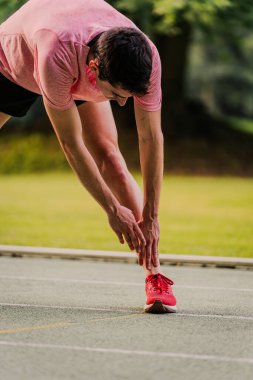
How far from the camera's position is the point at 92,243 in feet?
35.2

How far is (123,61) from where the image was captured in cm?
477

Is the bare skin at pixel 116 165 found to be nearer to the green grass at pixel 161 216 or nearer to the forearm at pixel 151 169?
the forearm at pixel 151 169

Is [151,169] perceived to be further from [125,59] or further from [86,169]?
[125,59]

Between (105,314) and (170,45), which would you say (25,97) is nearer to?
(105,314)

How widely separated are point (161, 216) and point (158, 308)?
8001 millimetres

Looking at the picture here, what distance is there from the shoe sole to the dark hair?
1.57 m

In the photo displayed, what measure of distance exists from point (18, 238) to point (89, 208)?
4.11 m

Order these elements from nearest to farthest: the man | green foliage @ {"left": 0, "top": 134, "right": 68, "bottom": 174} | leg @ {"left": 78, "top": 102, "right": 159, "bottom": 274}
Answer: the man < leg @ {"left": 78, "top": 102, "right": 159, "bottom": 274} < green foliage @ {"left": 0, "top": 134, "right": 68, "bottom": 174}

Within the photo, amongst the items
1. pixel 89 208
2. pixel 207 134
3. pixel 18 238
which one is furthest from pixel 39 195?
pixel 207 134

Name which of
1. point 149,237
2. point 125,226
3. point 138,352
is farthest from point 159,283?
point 138,352

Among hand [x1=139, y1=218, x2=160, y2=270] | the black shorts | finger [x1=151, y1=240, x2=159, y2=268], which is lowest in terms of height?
finger [x1=151, y1=240, x2=159, y2=268]

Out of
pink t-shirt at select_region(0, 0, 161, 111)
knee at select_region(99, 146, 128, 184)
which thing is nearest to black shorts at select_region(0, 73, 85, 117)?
pink t-shirt at select_region(0, 0, 161, 111)

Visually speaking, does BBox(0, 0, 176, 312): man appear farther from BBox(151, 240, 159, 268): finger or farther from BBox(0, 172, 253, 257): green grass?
BBox(0, 172, 253, 257): green grass

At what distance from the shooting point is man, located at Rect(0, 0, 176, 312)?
4883 millimetres
